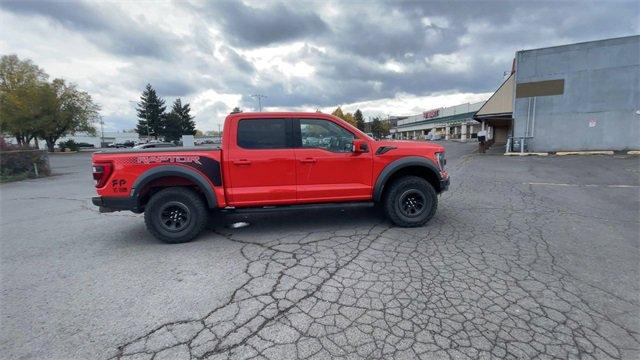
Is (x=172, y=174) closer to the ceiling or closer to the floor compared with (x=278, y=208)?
closer to the ceiling

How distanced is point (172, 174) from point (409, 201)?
385 centimetres

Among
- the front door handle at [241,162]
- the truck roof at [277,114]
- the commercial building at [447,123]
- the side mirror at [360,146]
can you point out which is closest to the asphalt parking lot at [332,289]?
the front door handle at [241,162]

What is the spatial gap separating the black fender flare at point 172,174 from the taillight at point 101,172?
0.42 m

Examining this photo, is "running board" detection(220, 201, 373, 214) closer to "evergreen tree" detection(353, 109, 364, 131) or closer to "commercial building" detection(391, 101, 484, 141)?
"commercial building" detection(391, 101, 484, 141)

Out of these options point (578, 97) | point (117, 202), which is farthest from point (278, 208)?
point (578, 97)

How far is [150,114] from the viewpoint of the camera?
67.1 meters

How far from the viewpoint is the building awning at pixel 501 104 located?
21.9 metres

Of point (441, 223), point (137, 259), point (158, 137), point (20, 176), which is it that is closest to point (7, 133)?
point (158, 137)

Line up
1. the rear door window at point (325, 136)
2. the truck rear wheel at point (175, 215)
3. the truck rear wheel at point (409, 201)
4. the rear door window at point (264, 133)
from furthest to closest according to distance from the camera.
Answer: the truck rear wheel at point (409, 201) < the rear door window at point (325, 136) < the rear door window at point (264, 133) < the truck rear wheel at point (175, 215)

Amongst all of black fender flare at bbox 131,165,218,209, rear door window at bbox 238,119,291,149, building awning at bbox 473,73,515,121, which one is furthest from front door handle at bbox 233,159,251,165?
building awning at bbox 473,73,515,121

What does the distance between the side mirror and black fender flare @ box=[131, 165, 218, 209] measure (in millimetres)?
2326

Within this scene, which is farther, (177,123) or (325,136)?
(177,123)

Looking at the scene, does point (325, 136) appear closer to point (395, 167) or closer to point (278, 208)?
point (395, 167)

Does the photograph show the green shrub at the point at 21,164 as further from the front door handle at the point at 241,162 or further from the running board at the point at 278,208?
the front door handle at the point at 241,162
